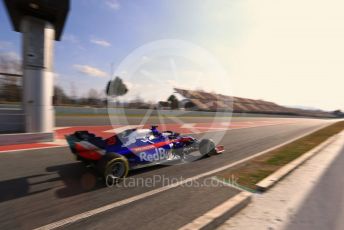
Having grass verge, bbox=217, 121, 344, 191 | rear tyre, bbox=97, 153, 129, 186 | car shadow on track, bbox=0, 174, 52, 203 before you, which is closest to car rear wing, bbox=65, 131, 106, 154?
rear tyre, bbox=97, 153, 129, 186

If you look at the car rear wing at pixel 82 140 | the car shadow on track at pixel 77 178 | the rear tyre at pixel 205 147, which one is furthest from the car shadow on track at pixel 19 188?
the rear tyre at pixel 205 147

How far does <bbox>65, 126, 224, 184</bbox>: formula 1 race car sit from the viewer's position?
198 inches

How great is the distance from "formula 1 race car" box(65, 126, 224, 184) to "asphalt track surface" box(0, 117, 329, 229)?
0.33 meters

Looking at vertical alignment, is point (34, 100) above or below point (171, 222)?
above

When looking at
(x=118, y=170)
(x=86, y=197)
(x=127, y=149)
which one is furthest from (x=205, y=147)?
(x=86, y=197)

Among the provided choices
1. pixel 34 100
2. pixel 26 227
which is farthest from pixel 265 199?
pixel 34 100

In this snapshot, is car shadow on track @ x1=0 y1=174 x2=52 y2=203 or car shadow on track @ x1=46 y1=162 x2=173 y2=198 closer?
car shadow on track @ x1=0 y1=174 x2=52 y2=203

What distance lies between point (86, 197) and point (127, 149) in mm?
1484

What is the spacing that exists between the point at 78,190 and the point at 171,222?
2111 millimetres

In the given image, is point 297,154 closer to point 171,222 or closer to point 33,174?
point 171,222

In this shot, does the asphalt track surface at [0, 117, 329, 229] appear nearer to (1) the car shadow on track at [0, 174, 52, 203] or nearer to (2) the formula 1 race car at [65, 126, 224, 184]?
(1) the car shadow on track at [0, 174, 52, 203]

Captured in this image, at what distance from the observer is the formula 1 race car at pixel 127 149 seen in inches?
198

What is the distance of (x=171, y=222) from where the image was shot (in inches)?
140

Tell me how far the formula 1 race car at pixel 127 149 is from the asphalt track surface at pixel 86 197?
0.33 m
